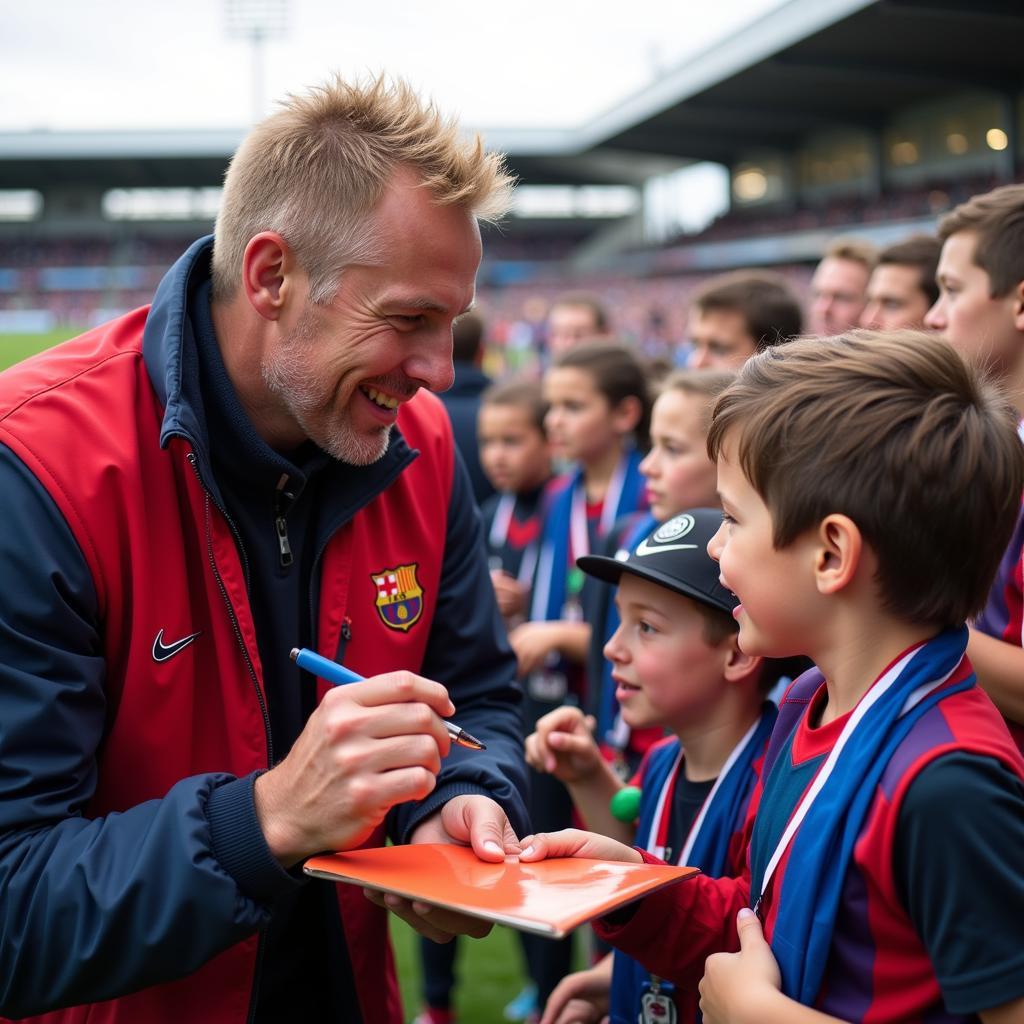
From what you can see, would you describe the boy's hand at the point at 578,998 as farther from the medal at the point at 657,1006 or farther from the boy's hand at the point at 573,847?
the boy's hand at the point at 573,847

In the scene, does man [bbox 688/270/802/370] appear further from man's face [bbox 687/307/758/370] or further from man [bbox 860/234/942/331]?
man [bbox 860/234/942/331]

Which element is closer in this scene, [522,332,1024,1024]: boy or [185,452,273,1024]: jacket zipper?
[522,332,1024,1024]: boy

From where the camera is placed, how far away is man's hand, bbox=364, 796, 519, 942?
1.93 metres

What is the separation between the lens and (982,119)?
2973cm

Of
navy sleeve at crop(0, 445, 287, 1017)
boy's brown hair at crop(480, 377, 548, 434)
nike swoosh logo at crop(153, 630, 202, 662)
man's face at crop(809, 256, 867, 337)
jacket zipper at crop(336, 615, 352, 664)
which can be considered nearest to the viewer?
navy sleeve at crop(0, 445, 287, 1017)

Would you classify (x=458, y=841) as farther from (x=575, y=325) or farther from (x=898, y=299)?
(x=575, y=325)

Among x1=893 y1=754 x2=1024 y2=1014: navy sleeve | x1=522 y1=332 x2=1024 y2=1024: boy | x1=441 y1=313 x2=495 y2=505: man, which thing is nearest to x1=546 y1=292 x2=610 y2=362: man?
x1=441 y1=313 x2=495 y2=505: man

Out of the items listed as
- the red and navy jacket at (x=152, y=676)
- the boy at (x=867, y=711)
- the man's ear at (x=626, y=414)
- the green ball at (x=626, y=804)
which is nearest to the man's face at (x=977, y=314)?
the boy at (x=867, y=711)

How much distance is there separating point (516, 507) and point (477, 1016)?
2310 mm

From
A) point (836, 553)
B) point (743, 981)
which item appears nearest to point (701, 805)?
point (743, 981)

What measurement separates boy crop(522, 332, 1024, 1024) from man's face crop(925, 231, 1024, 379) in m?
1.34

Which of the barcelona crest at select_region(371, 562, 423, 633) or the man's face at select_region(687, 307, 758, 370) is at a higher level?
the man's face at select_region(687, 307, 758, 370)

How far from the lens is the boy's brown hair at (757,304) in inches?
203

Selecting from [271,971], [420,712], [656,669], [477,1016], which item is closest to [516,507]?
[477,1016]
